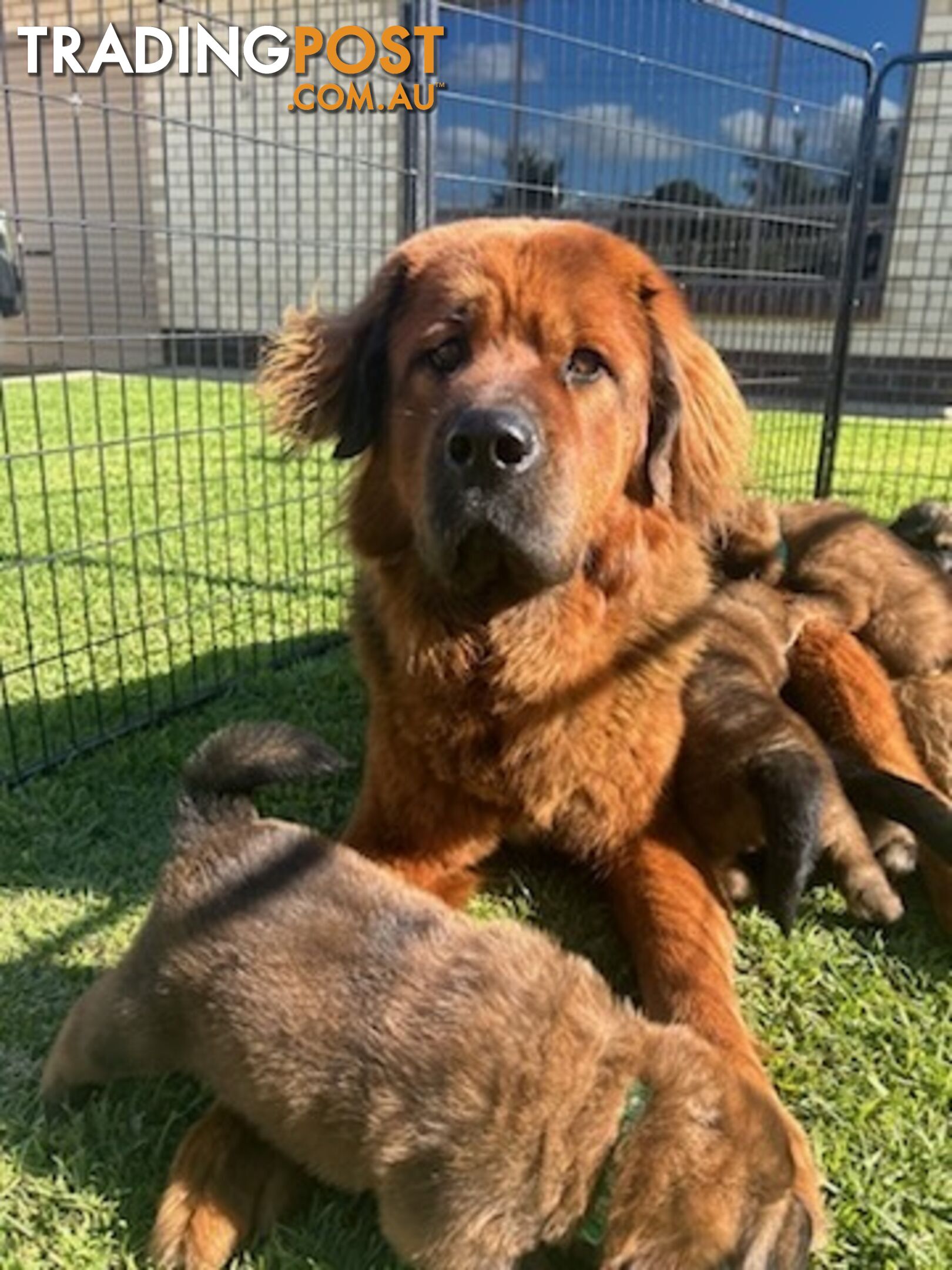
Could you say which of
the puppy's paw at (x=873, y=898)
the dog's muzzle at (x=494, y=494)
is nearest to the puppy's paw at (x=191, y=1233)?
the dog's muzzle at (x=494, y=494)

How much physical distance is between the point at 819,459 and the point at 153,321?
14.3 feet

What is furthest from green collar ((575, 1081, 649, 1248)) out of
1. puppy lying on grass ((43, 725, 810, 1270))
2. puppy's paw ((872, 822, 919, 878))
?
puppy's paw ((872, 822, 919, 878))

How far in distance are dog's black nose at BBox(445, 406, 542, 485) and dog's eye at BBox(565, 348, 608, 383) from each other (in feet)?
0.91

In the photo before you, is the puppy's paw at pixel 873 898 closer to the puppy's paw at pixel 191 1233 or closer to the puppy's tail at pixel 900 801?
the puppy's tail at pixel 900 801

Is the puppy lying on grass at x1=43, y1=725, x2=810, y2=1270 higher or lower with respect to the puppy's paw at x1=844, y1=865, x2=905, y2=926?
higher

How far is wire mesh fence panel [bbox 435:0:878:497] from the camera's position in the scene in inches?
179

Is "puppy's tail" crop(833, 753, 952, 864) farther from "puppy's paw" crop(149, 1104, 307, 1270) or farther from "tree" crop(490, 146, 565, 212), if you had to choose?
"tree" crop(490, 146, 565, 212)

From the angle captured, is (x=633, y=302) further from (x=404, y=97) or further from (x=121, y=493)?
(x=121, y=493)

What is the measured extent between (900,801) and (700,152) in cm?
422

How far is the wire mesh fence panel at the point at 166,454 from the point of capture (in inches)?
137

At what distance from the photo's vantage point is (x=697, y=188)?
602 cm

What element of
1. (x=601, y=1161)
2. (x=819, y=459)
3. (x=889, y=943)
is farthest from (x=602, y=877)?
(x=819, y=459)

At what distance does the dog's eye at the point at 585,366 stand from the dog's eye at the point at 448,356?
0.71 feet

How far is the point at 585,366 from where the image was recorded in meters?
2.30
